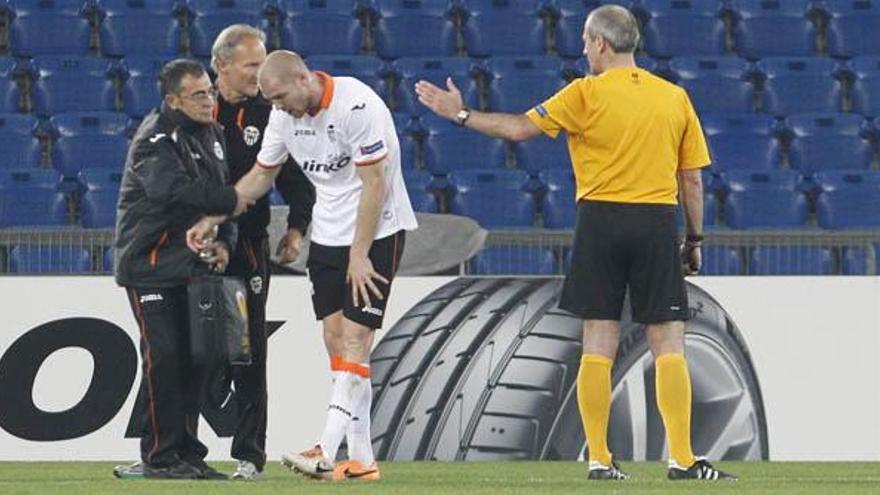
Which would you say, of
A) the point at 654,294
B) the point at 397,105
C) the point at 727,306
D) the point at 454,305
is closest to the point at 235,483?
the point at 654,294

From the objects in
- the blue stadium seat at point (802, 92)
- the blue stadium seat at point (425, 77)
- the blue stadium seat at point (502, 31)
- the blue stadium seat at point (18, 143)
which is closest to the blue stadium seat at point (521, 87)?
the blue stadium seat at point (425, 77)

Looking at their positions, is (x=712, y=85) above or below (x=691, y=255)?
above

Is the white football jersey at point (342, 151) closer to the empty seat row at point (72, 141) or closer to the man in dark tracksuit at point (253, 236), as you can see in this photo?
the man in dark tracksuit at point (253, 236)

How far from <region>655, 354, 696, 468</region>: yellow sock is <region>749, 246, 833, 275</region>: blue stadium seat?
3.42 m

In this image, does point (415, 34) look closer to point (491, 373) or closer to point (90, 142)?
point (90, 142)

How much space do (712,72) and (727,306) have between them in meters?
4.99

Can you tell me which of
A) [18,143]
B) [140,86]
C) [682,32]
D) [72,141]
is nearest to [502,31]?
[682,32]

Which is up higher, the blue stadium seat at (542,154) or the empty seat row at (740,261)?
the blue stadium seat at (542,154)

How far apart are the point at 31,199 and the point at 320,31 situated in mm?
3300

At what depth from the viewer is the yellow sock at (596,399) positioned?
339 inches

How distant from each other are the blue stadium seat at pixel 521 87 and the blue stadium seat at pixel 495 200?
1451 millimetres

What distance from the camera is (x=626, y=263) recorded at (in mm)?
8562

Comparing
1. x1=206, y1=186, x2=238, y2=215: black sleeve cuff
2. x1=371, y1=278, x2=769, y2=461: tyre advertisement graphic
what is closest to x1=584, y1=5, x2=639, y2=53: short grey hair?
x1=206, y1=186, x2=238, y2=215: black sleeve cuff

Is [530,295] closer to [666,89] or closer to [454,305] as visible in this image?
[454,305]
